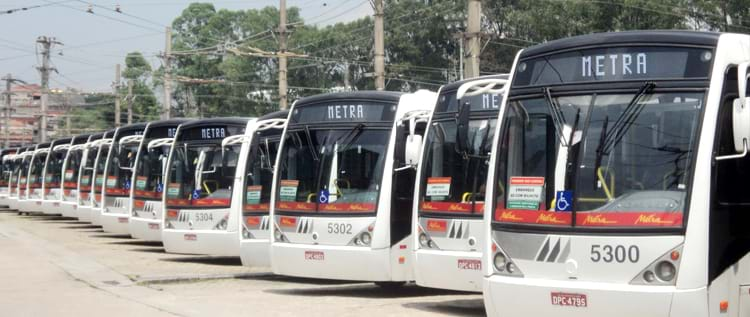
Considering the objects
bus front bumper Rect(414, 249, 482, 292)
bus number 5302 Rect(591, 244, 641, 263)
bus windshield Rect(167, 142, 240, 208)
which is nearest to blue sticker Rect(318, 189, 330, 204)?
bus front bumper Rect(414, 249, 482, 292)

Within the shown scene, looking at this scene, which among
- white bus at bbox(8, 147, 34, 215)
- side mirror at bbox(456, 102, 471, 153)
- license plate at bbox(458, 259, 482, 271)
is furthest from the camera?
white bus at bbox(8, 147, 34, 215)

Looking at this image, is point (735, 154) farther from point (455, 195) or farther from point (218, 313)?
point (218, 313)

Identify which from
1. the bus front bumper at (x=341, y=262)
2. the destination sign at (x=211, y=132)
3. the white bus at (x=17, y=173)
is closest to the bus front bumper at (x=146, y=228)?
the destination sign at (x=211, y=132)

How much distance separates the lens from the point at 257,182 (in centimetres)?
1705

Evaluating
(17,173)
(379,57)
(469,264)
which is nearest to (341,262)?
(469,264)

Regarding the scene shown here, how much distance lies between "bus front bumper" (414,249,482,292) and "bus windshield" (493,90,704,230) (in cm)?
288

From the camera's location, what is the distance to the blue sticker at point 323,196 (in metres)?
14.4

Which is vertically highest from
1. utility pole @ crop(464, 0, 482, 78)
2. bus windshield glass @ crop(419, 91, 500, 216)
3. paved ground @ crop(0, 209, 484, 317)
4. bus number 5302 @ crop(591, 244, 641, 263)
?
utility pole @ crop(464, 0, 482, 78)

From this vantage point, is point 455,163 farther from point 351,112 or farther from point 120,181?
point 120,181

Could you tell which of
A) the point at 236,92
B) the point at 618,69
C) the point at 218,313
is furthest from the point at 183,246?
the point at 236,92

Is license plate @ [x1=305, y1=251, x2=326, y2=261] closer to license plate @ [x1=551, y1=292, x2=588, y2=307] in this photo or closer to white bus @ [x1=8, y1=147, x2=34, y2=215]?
license plate @ [x1=551, y1=292, x2=588, y2=307]

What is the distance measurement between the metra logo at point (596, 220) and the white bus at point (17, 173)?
114ft

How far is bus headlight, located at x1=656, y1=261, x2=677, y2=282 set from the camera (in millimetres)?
8398

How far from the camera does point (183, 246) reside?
19.5 meters
